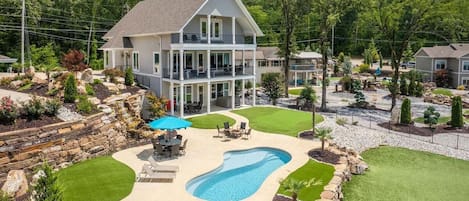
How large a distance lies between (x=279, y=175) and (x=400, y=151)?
9290 mm

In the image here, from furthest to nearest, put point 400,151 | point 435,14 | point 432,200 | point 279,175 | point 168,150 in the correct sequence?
point 435,14, point 400,151, point 168,150, point 279,175, point 432,200

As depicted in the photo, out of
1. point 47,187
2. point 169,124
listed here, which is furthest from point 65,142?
point 47,187

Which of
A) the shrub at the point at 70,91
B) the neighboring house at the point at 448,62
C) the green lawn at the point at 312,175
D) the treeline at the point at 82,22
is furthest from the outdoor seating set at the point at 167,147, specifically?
the neighboring house at the point at 448,62

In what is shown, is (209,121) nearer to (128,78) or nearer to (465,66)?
(128,78)

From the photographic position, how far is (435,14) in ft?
109

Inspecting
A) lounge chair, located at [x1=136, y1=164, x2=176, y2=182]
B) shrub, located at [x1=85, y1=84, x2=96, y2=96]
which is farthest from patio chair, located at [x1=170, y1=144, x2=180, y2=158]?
shrub, located at [x1=85, y1=84, x2=96, y2=96]

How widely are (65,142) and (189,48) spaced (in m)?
13.2

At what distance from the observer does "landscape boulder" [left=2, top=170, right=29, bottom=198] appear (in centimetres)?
1249

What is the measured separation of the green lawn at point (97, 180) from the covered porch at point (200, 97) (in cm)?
1120

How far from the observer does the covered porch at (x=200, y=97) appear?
2870 centimetres

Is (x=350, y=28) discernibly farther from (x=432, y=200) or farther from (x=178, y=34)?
(x=432, y=200)

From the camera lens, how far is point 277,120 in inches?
1069

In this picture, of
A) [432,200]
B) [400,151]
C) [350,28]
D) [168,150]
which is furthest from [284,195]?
[350,28]

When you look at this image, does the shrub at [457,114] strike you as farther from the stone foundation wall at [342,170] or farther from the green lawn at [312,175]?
the green lawn at [312,175]
